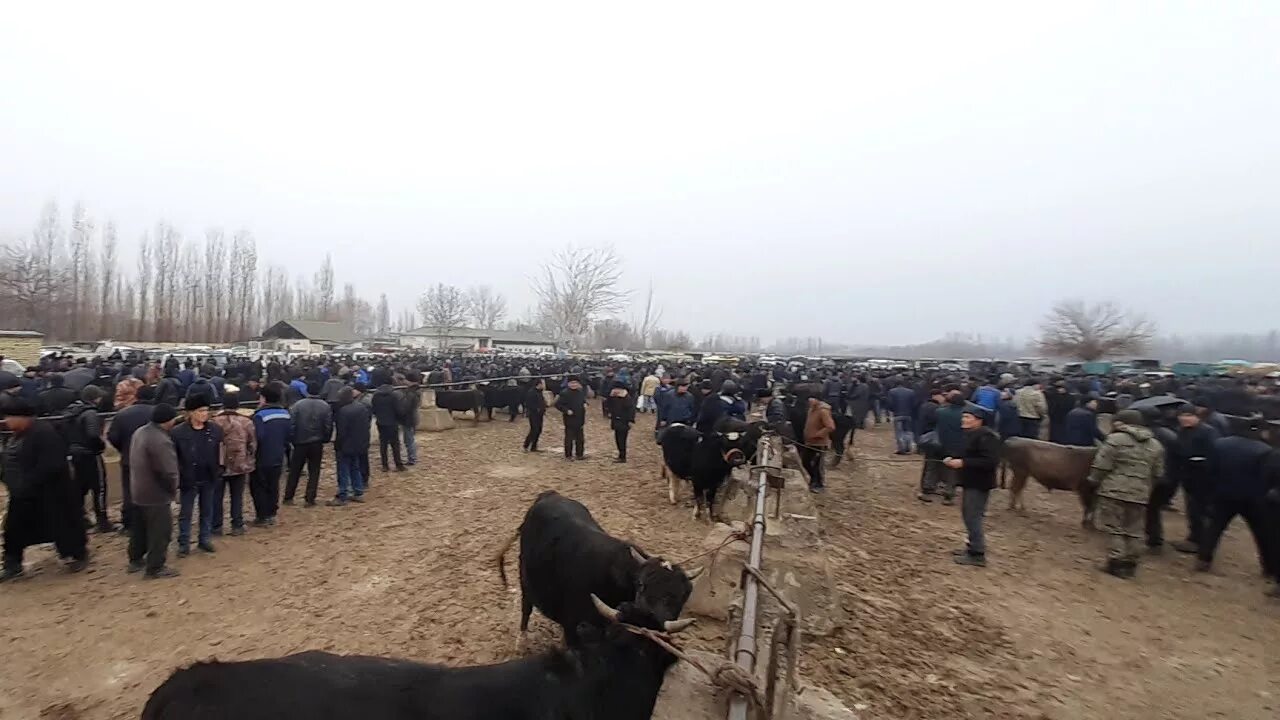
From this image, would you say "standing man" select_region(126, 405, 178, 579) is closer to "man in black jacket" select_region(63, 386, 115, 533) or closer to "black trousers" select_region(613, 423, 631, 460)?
"man in black jacket" select_region(63, 386, 115, 533)

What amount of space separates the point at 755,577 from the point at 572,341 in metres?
42.1

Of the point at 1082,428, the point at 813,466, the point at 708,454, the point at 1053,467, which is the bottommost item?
the point at 813,466

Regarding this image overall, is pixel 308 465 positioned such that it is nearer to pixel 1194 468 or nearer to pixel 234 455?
pixel 234 455

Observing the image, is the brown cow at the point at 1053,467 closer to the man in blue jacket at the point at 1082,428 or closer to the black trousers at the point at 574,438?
the man in blue jacket at the point at 1082,428

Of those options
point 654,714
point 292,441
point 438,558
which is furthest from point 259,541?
point 654,714

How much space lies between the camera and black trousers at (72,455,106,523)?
6.95 metres

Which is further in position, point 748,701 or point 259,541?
point 259,541

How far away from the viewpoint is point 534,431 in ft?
44.9

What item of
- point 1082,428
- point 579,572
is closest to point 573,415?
point 579,572

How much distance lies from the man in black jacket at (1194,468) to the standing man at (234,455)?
12.1 m

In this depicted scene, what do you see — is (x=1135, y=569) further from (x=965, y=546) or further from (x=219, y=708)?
(x=219, y=708)

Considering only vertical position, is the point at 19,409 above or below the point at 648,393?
above

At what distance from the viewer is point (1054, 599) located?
6.39 metres

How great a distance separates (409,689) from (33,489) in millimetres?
6211
